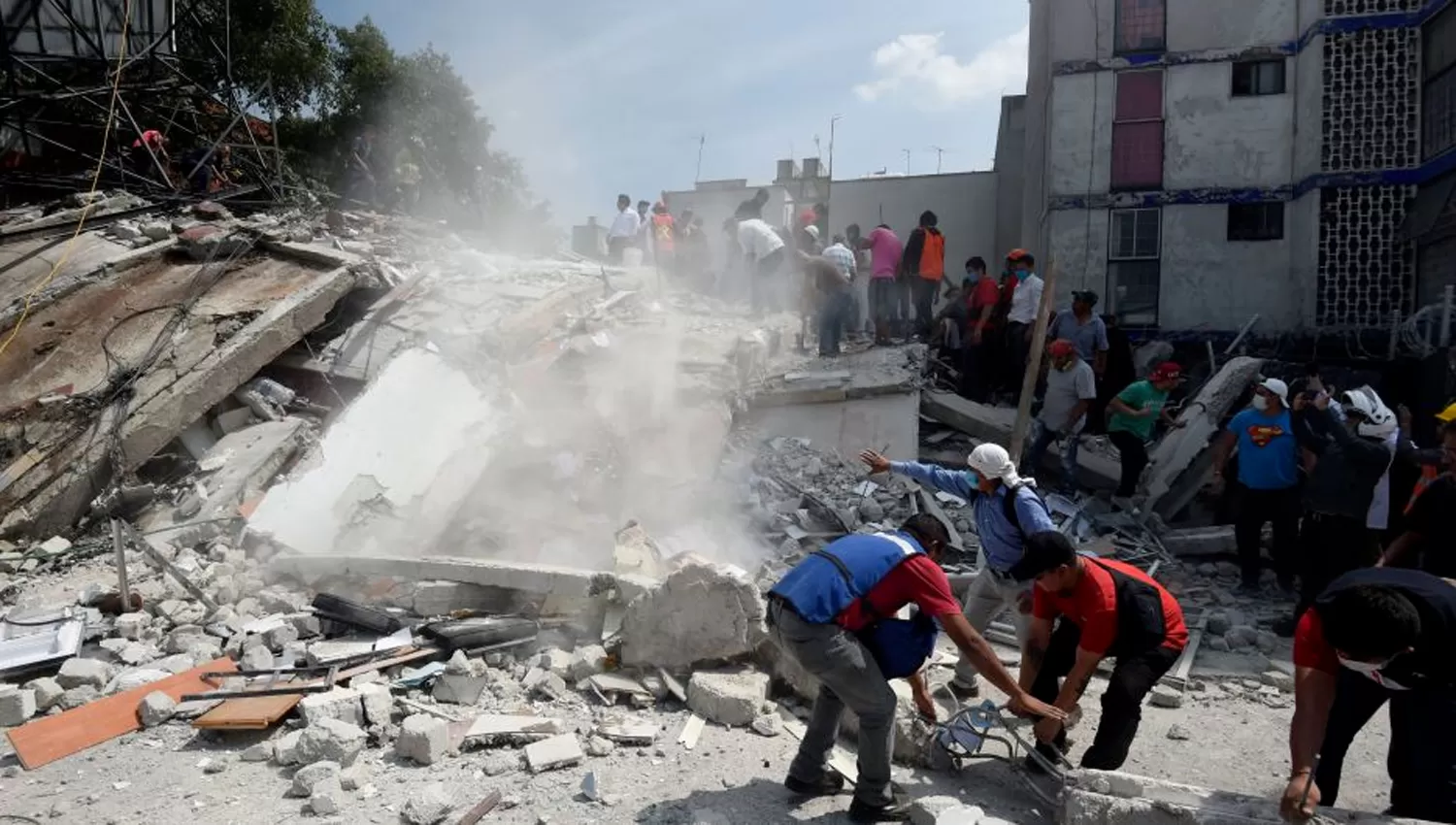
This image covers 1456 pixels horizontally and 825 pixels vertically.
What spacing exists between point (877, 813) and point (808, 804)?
297mm

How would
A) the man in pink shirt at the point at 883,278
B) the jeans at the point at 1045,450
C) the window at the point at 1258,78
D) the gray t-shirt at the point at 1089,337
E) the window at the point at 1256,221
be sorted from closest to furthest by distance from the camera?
the jeans at the point at 1045,450
the gray t-shirt at the point at 1089,337
the man in pink shirt at the point at 883,278
the window at the point at 1258,78
the window at the point at 1256,221

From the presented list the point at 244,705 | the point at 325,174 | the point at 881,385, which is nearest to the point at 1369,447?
the point at 881,385

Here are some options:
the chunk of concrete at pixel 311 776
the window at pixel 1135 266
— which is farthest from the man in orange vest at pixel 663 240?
the chunk of concrete at pixel 311 776

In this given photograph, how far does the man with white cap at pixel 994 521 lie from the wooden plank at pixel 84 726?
3.65 m

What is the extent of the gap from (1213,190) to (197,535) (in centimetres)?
1341

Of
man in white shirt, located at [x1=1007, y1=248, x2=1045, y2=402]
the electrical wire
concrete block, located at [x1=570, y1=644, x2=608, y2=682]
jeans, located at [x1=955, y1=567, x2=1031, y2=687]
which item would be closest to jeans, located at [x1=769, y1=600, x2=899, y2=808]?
jeans, located at [x1=955, y1=567, x2=1031, y2=687]

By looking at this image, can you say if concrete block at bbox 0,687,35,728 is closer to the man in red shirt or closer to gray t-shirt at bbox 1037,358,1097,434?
the man in red shirt

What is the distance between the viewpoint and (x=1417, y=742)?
295cm

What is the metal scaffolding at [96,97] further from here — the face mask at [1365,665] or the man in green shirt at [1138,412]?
the face mask at [1365,665]

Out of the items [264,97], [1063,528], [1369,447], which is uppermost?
[264,97]

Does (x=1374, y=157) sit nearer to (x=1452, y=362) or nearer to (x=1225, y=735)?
(x=1452, y=362)

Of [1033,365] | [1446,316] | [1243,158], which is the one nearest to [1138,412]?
[1033,365]

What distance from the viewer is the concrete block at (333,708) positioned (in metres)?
3.92

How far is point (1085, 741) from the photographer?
4.23 m
